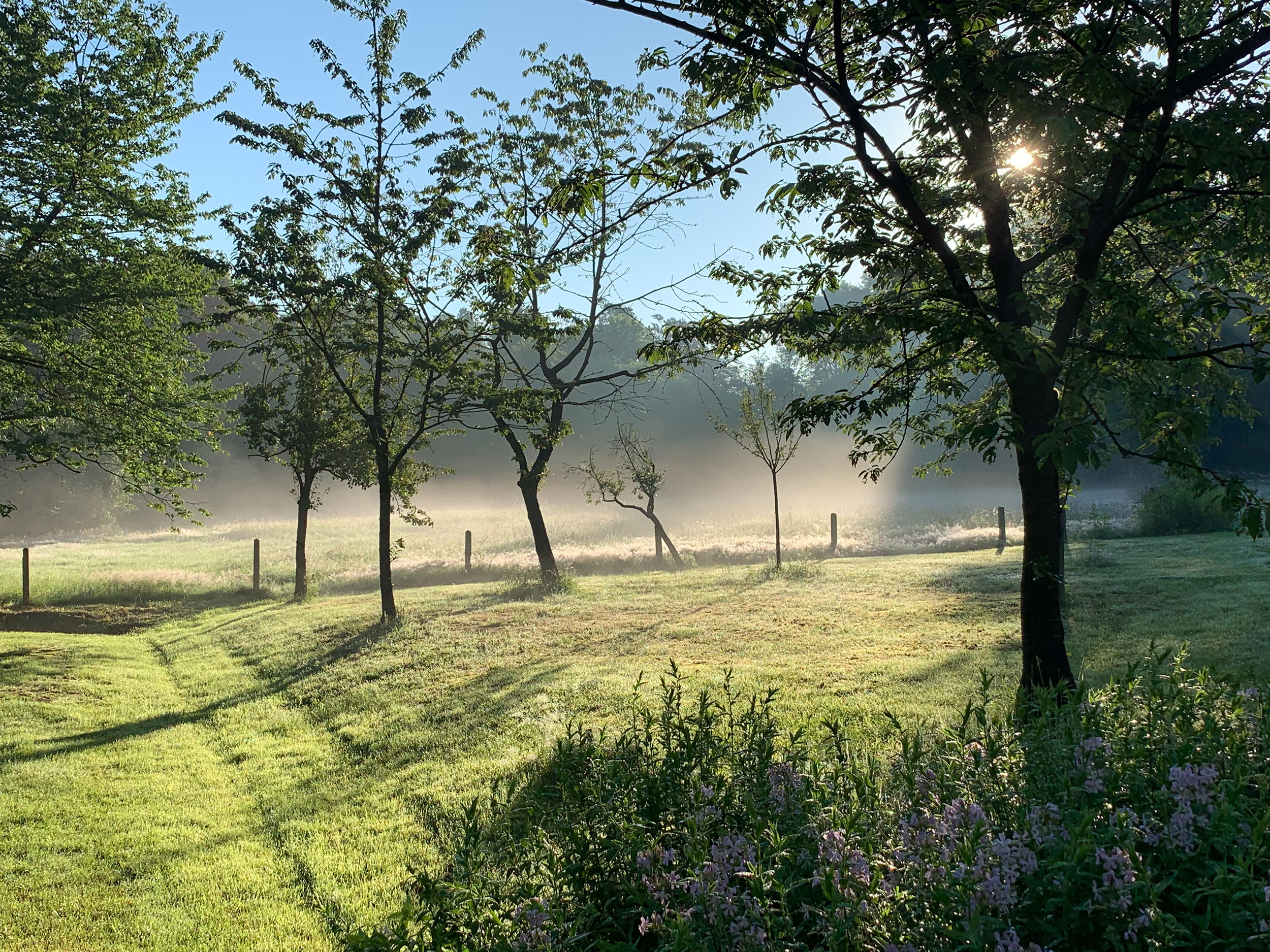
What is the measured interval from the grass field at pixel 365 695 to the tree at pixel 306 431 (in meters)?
3.64

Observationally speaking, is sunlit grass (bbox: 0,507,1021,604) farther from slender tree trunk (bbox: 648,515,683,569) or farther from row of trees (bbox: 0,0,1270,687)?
row of trees (bbox: 0,0,1270,687)

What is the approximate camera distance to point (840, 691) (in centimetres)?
820

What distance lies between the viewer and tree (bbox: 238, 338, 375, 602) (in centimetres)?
1942

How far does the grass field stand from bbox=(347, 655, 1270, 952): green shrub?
1334 mm

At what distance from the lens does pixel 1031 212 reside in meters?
7.32

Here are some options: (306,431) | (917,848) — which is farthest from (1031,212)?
(306,431)

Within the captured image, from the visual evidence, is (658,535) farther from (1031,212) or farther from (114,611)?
(1031,212)

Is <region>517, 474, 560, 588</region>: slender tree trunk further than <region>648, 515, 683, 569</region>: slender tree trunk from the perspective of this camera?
No

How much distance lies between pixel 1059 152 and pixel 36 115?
13.8m

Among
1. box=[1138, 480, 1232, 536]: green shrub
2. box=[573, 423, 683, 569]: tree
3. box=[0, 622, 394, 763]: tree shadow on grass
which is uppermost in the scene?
box=[573, 423, 683, 569]: tree

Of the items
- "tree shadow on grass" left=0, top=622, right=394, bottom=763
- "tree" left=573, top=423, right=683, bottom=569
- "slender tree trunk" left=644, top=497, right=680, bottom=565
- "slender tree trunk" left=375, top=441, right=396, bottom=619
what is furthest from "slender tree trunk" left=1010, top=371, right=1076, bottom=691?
"slender tree trunk" left=644, top=497, right=680, bottom=565

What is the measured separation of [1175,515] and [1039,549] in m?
22.3

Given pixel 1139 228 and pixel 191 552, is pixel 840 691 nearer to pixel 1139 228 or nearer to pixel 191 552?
pixel 1139 228

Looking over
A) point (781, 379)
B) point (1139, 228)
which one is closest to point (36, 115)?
point (1139, 228)
